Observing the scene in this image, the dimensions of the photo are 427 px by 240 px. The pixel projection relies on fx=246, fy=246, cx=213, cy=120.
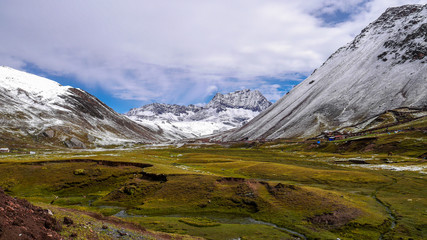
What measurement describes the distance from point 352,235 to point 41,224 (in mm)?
34727

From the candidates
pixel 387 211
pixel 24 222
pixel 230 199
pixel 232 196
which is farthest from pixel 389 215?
pixel 24 222

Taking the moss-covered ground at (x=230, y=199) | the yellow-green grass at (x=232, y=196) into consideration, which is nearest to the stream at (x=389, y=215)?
the moss-covered ground at (x=230, y=199)

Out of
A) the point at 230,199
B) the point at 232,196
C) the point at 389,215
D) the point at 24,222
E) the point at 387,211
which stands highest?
the point at 232,196

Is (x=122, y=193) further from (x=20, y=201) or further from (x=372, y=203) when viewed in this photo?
(x=372, y=203)

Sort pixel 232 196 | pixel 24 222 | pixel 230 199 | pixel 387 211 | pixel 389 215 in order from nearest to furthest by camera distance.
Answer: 1. pixel 24 222
2. pixel 389 215
3. pixel 387 211
4. pixel 230 199
5. pixel 232 196

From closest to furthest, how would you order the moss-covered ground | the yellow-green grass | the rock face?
1. the rock face
2. the moss-covered ground
3. the yellow-green grass

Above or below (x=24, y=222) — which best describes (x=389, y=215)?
below

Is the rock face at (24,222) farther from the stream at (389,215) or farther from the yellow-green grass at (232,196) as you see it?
the stream at (389,215)

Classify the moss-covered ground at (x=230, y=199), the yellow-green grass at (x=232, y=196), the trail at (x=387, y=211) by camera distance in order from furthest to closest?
1. the yellow-green grass at (x=232, y=196)
2. the moss-covered ground at (x=230, y=199)
3. the trail at (x=387, y=211)

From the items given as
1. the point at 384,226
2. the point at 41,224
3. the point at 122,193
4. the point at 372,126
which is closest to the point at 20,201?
the point at 41,224

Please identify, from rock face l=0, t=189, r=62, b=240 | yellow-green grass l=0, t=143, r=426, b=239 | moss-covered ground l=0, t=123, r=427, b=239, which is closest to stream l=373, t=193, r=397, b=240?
moss-covered ground l=0, t=123, r=427, b=239

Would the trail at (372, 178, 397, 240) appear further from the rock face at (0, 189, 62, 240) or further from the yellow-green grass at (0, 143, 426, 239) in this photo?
the rock face at (0, 189, 62, 240)

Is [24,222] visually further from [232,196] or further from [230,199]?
[232,196]

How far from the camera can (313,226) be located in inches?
1375
